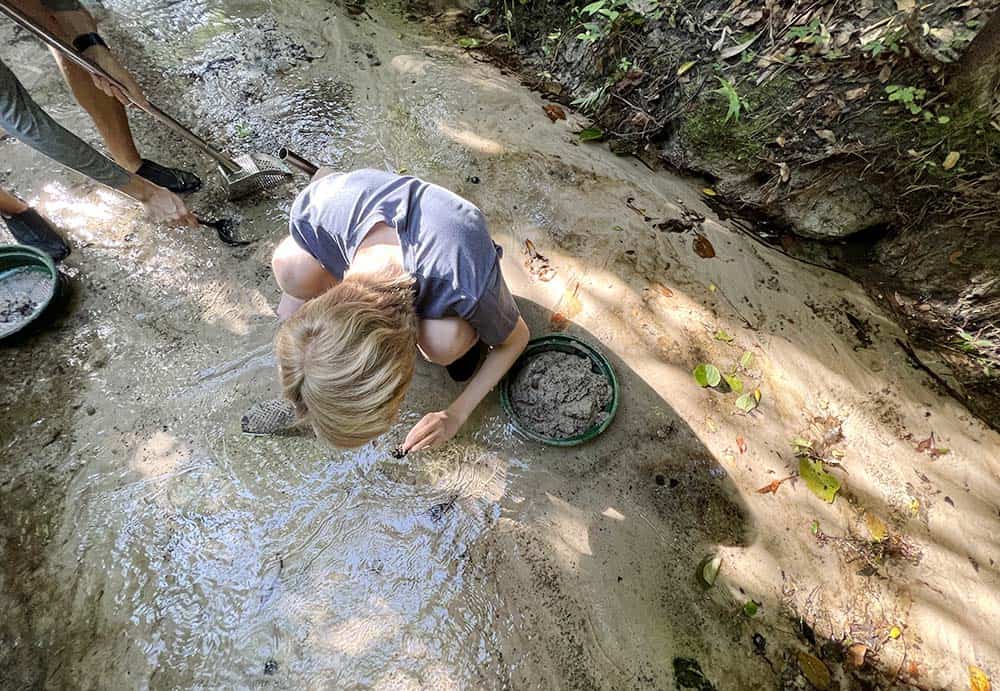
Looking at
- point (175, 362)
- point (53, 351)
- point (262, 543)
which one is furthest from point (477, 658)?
point (53, 351)

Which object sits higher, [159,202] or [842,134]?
[842,134]

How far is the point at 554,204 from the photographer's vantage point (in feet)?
10.0

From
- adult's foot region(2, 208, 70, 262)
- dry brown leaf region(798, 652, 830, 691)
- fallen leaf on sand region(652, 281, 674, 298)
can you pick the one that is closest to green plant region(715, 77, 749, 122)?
fallen leaf on sand region(652, 281, 674, 298)

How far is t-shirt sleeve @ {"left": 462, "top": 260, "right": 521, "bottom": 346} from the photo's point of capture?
5.97 ft

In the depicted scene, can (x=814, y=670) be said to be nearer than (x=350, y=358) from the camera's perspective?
No

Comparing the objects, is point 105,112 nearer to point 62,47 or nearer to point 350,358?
point 62,47

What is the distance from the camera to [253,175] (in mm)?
3016

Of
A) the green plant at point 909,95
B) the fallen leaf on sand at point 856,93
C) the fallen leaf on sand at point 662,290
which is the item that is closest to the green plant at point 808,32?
the fallen leaf on sand at point 856,93

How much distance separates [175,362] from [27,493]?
815 millimetres

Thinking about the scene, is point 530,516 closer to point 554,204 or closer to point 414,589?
point 414,589

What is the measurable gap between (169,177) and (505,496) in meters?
2.87

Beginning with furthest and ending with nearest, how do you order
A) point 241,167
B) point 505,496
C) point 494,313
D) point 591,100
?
point 591,100, point 241,167, point 505,496, point 494,313

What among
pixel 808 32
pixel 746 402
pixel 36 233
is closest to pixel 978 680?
pixel 746 402

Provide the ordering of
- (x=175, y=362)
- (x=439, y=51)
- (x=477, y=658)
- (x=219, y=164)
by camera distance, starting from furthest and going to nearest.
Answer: (x=439, y=51)
(x=219, y=164)
(x=175, y=362)
(x=477, y=658)
